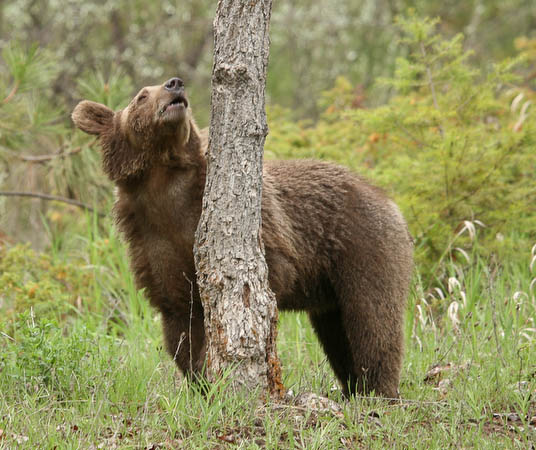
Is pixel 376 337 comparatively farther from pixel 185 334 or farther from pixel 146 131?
pixel 146 131

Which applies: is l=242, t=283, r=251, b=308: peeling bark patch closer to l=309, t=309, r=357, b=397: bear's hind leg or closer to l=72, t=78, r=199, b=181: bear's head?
l=72, t=78, r=199, b=181: bear's head

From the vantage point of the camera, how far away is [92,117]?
17.1 ft

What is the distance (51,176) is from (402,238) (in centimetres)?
429

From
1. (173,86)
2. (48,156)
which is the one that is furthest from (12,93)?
(173,86)

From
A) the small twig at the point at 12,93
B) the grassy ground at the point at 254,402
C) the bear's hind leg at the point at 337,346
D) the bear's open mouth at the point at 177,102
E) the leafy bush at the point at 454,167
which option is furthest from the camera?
the small twig at the point at 12,93

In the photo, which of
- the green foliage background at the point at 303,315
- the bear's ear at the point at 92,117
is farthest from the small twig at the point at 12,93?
the bear's ear at the point at 92,117

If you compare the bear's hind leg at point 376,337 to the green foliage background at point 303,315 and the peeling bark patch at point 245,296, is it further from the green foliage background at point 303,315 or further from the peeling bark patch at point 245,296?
the peeling bark patch at point 245,296

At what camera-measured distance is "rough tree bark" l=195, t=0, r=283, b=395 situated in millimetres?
4137

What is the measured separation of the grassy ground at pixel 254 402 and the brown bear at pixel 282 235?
13.8 inches

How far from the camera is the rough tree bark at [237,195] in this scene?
414 centimetres

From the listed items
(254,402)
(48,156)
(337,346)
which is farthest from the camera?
(48,156)

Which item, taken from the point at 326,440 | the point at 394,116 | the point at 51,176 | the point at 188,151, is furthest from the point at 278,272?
the point at 51,176

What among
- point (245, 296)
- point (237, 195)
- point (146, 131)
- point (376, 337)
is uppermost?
point (146, 131)

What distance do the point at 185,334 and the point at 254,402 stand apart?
105 cm
